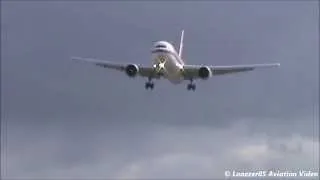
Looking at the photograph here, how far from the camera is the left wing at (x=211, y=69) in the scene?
12069 cm

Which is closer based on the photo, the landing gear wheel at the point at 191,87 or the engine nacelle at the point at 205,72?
the engine nacelle at the point at 205,72

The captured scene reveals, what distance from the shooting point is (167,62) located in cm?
11744

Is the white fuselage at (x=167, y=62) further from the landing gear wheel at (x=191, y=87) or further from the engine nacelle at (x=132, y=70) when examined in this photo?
the engine nacelle at (x=132, y=70)

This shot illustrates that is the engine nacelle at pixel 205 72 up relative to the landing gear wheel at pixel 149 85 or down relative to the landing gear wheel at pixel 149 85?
up

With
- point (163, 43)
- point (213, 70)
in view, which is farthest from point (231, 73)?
point (163, 43)

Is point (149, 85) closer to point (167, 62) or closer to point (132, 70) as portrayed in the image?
point (132, 70)

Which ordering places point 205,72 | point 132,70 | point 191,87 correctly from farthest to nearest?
1. point 191,87
2. point 205,72
3. point 132,70

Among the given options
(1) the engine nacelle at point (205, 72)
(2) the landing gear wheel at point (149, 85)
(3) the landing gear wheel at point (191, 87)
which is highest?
(1) the engine nacelle at point (205, 72)

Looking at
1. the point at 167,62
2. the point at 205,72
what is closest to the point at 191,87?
the point at 205,72

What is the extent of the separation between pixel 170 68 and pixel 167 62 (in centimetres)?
105

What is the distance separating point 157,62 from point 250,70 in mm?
13180

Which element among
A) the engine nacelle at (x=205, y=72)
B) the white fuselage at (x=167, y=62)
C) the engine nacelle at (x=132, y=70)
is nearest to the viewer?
the white fuselage at (x=167, y=62)

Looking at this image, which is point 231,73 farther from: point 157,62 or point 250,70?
point 157,62

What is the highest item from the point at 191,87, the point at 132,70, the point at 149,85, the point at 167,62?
the point at 167,62
